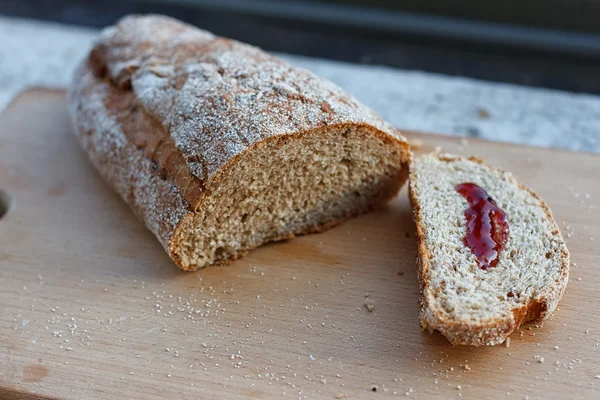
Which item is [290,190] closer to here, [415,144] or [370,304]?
[370,304]

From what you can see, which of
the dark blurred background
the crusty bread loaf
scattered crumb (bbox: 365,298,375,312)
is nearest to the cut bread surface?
the crusty bread loaf

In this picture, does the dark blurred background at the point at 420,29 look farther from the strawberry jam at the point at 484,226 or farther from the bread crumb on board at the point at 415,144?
the strawberry jam at the point at 484,226

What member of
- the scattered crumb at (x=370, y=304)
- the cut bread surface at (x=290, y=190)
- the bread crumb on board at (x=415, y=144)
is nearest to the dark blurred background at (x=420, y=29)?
the bread crumb on board at (x=415, y=144)

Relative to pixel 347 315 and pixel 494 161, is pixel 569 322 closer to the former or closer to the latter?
pixel 347 315

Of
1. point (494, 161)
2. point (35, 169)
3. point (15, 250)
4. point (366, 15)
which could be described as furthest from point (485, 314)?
point (366, 15)

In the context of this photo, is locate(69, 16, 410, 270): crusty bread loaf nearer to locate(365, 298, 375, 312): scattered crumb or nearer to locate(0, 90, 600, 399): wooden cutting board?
locate(0, 90, 600, 399): wooden cutting board

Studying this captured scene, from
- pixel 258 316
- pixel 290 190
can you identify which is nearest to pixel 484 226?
pixel 290 190
